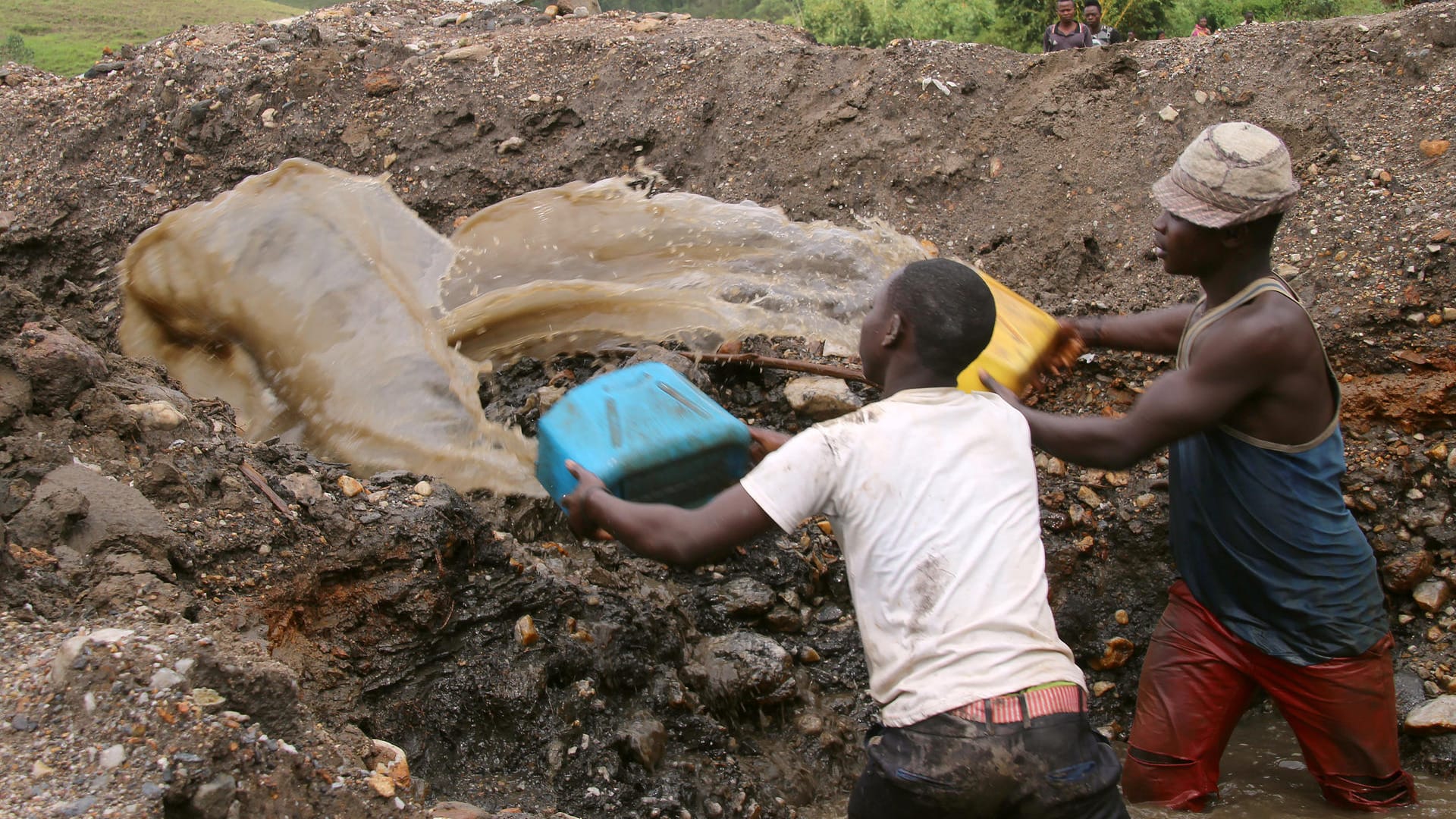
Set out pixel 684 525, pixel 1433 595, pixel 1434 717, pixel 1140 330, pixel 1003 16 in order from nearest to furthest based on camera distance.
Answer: pixel 684 525
pixel 1140 330
pixel 1434 717
pixel 1433 595
pixel 1003 16

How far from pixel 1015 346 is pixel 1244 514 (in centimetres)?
73

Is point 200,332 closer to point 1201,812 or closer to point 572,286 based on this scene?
point 572,286

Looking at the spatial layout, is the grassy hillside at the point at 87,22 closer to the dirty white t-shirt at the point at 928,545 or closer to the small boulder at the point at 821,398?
the small boulder at the point at 821,398

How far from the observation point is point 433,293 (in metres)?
4.13

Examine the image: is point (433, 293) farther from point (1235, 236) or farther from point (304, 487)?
point (1235, 236)

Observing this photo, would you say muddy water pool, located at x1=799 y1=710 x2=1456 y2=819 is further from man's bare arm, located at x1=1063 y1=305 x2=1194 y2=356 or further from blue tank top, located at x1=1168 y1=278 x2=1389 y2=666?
man's bare arm, located at x1=1063 y1=305 x2=1194 y2=356

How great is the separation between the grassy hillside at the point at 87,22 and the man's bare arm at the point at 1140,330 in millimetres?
8133

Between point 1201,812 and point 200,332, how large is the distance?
3591 millimetres

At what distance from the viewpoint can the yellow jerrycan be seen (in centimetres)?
283

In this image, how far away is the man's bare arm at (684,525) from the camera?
1.72 meters

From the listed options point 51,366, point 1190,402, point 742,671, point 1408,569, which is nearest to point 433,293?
point 51,366

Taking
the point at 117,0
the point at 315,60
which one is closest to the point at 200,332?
the point at 315,60

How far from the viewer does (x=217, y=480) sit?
9.57ft

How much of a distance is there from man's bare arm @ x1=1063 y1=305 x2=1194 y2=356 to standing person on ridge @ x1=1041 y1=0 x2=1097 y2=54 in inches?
160
